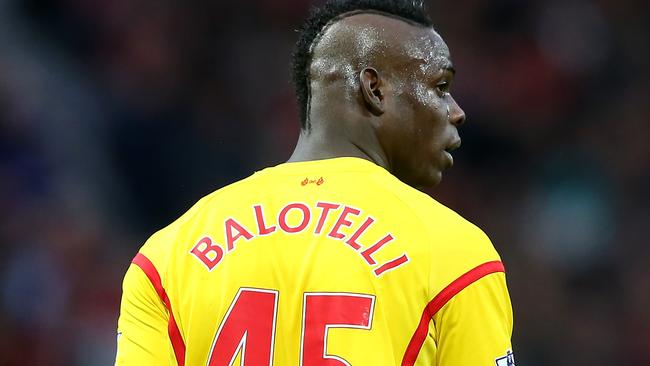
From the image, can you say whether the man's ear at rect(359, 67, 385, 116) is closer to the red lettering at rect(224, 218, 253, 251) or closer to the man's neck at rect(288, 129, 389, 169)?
the man's neck at rect(288, 129, 389, 169)

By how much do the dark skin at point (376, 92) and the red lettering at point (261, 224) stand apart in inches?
9.3

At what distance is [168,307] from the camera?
2.73m

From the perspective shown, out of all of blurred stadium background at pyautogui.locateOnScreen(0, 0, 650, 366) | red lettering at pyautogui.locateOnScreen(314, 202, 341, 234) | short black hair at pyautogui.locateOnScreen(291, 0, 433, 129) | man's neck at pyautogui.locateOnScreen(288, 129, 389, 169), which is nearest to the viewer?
red lettering at pyautogui.locateOnScreen(314, 202, 341, 234)

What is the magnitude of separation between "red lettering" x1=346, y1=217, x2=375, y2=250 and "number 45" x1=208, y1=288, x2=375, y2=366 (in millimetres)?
124

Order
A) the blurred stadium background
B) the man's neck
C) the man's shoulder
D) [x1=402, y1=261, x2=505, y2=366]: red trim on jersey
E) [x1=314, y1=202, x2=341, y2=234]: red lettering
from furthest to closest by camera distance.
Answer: the blurred stadium background → the man's neck → the man's shoulder → [x1=314, y1=202, x2=341, y2=234]: red lettering → [x1=402, y1=261, x2=505, y2=366]: red trim on jersey

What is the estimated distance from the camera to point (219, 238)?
2.72 meters

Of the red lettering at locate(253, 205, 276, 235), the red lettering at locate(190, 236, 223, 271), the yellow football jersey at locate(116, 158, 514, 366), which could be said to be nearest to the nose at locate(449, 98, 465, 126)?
the yellow football jersey at locate(116, 158, 514, 366)

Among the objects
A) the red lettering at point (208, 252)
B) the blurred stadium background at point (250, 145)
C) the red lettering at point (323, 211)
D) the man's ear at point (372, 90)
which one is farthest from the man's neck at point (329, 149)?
the blurred stadium background at point (250, 145)

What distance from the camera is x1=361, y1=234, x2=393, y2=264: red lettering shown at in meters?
2.58

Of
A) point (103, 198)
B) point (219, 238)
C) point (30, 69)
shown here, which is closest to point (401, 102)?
point (219, 238)

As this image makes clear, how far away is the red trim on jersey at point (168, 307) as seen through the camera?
271cm

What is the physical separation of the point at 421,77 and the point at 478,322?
749mm

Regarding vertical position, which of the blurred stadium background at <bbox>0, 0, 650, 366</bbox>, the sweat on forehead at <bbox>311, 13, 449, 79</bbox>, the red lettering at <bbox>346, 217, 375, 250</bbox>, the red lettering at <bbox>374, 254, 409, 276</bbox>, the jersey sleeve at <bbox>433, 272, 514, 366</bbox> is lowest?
the jersey sleeve at <bbox>433, 272, 514, 366</bbox>

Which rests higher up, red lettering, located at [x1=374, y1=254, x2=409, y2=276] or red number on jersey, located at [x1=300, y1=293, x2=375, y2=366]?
red lettering, located at [x1=374, y1=254, x2=409, y2=276]
